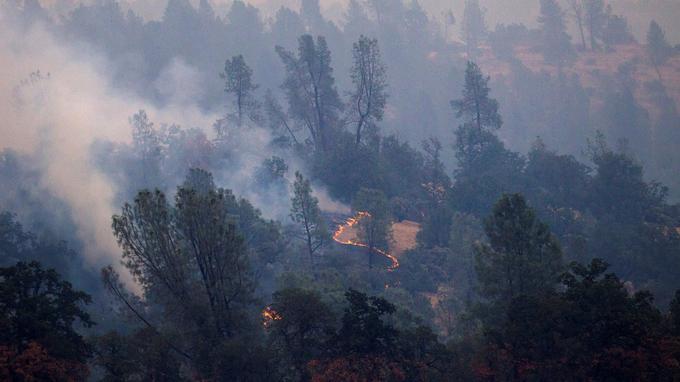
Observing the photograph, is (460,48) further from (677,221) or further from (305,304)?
(305,304)

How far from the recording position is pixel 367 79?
5944 cm

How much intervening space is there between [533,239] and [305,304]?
1207cm

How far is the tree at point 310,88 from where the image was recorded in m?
61.4

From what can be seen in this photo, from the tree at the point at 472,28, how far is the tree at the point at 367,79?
74.6 metres

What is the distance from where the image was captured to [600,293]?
23125 millimetres

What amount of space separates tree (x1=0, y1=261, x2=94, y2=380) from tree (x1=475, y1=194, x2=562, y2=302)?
18.8 metres

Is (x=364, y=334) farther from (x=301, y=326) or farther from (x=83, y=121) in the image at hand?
(x=83, y=121)

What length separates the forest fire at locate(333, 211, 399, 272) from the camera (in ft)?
150

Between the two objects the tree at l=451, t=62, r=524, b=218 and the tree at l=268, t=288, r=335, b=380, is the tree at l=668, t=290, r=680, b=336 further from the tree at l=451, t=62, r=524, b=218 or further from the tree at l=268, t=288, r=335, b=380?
the tree at l=451, t=62, r=524, b=218

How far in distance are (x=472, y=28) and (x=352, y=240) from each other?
96.4m

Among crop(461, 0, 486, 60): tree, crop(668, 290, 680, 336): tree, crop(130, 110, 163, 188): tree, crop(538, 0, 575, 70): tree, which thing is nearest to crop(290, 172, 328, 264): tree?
crop(130, 110, 163, 188): tree

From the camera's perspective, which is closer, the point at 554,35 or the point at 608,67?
the point at 608,67

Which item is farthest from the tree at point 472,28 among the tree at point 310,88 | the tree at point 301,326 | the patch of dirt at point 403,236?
the tree at point 301,326

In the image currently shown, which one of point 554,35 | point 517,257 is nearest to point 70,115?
point 517,257
